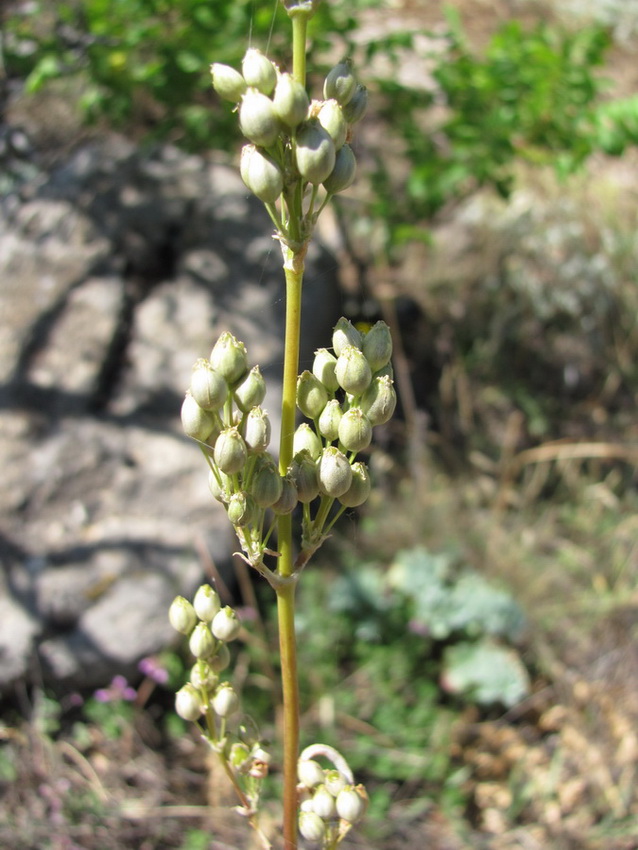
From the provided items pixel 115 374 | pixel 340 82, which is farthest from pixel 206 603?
pixel 115 374

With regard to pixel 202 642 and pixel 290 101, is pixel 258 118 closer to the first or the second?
pixel 290 101

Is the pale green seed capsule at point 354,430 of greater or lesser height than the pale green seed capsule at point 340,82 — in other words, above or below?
below

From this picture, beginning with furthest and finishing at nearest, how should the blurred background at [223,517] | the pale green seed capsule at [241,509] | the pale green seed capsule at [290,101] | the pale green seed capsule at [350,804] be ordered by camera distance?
the blurred background at [223,517], the pale green seed capsule at [350,804], the pale green seed capsule at [241,509], the pale green seed capsule at [290,101]

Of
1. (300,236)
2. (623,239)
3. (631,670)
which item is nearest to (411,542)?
(631,670)

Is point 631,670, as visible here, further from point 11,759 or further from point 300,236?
point 300,236

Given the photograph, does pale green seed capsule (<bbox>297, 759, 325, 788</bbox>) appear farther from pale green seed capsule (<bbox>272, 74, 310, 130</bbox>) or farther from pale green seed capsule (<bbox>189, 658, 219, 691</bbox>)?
pale green seed capsule (<bbox>272, 74, 310, 130</bbox>)

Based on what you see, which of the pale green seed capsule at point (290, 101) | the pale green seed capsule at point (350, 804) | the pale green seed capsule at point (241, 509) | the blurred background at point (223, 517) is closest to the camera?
the pale green seed capsule at point (290, 101)

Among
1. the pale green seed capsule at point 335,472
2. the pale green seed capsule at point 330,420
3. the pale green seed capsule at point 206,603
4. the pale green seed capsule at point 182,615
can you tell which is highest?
the pale green seed capsule at point 330,420

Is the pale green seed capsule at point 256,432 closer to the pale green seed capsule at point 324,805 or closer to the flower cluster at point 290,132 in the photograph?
the flower cluster at point 290,132

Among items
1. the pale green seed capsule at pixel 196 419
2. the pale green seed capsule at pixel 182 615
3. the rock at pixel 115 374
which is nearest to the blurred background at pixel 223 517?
the rock at pixel 115 374
